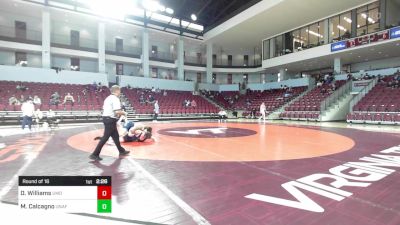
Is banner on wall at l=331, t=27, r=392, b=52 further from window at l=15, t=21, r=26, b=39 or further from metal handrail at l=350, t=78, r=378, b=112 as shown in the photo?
window at l=15, t=21, r=26, b=39

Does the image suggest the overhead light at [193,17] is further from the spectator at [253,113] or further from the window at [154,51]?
the spectator at [253,113]

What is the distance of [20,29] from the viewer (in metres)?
23.7

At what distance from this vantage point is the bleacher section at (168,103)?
72.3 ft

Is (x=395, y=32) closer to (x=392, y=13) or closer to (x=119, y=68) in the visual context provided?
(x=392, y=13)

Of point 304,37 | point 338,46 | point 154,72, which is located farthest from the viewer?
point 154,72

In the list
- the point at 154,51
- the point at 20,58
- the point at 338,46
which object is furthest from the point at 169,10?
the point at 338,46

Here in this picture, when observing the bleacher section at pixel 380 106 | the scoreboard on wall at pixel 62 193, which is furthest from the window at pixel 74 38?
the scoreboard on wall at pixel 62 193

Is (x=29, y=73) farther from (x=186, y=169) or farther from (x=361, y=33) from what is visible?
(x=361, y=33)

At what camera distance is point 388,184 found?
12.1 feet

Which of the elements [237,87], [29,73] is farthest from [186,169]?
[237,87]

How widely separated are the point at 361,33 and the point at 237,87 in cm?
1574

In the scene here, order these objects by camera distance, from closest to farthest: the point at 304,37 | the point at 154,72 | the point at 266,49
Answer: the point at 304,37
the point at 266,49
the point at 154,72

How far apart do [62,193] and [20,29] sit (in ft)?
93.2

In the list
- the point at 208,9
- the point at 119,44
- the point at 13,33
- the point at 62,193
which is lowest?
the point at 62,193
